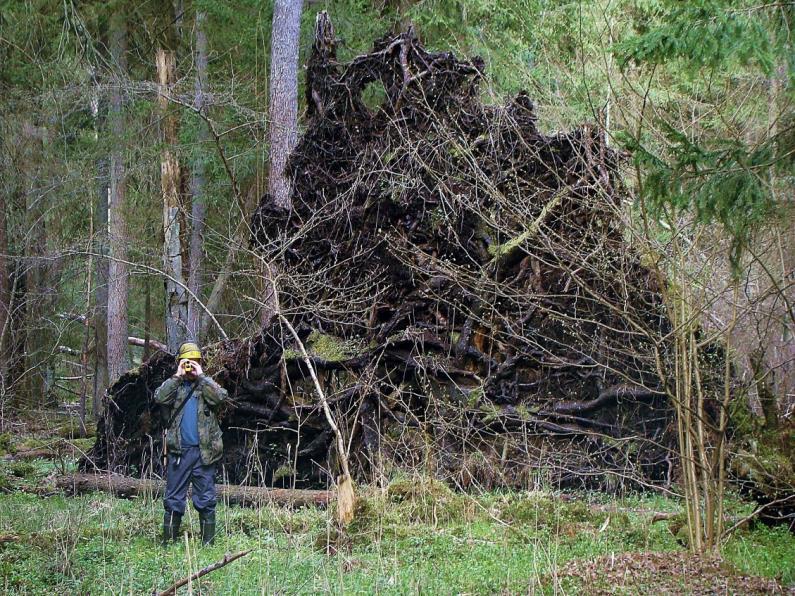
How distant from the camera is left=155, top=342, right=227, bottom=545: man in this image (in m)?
9.44

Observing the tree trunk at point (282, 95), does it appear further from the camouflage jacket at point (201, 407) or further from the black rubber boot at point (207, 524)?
the black rubber boot at point (207, 524)

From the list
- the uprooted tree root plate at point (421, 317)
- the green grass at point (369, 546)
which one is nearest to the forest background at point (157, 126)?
the uprooted tree root plate at point (421, 317)

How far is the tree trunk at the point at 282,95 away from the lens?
62.4 feet

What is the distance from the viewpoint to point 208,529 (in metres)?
9.38

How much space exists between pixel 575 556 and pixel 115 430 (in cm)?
924

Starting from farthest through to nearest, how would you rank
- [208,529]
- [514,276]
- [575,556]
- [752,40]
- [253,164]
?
[253,164] → [514,276] → [208,529] → [575,556] → [752,40]

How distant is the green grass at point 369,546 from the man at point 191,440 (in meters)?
0.34

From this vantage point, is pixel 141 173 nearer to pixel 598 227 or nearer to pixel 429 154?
pixel 429 154

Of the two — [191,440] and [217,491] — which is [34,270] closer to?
[217,491]

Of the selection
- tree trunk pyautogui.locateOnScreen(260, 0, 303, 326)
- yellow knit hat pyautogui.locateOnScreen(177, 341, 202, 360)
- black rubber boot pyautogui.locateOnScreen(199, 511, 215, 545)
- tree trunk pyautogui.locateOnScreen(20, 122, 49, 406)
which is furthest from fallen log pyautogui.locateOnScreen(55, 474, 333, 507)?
tree trunk pyautogui.locateOnScreen(20, 122, 49, 406)

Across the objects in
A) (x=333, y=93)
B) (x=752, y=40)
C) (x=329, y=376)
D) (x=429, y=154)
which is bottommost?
(x=329, y=376)

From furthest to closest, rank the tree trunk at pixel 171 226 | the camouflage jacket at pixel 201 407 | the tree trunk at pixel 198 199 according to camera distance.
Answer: the tree trunk at pixel 198 199, the tree trunk at pixel 171 226, the camouflage jacket at pixel 201 407

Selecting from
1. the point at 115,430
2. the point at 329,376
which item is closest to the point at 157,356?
the point at 115,430

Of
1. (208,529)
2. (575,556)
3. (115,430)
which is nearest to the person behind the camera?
(575,556)
